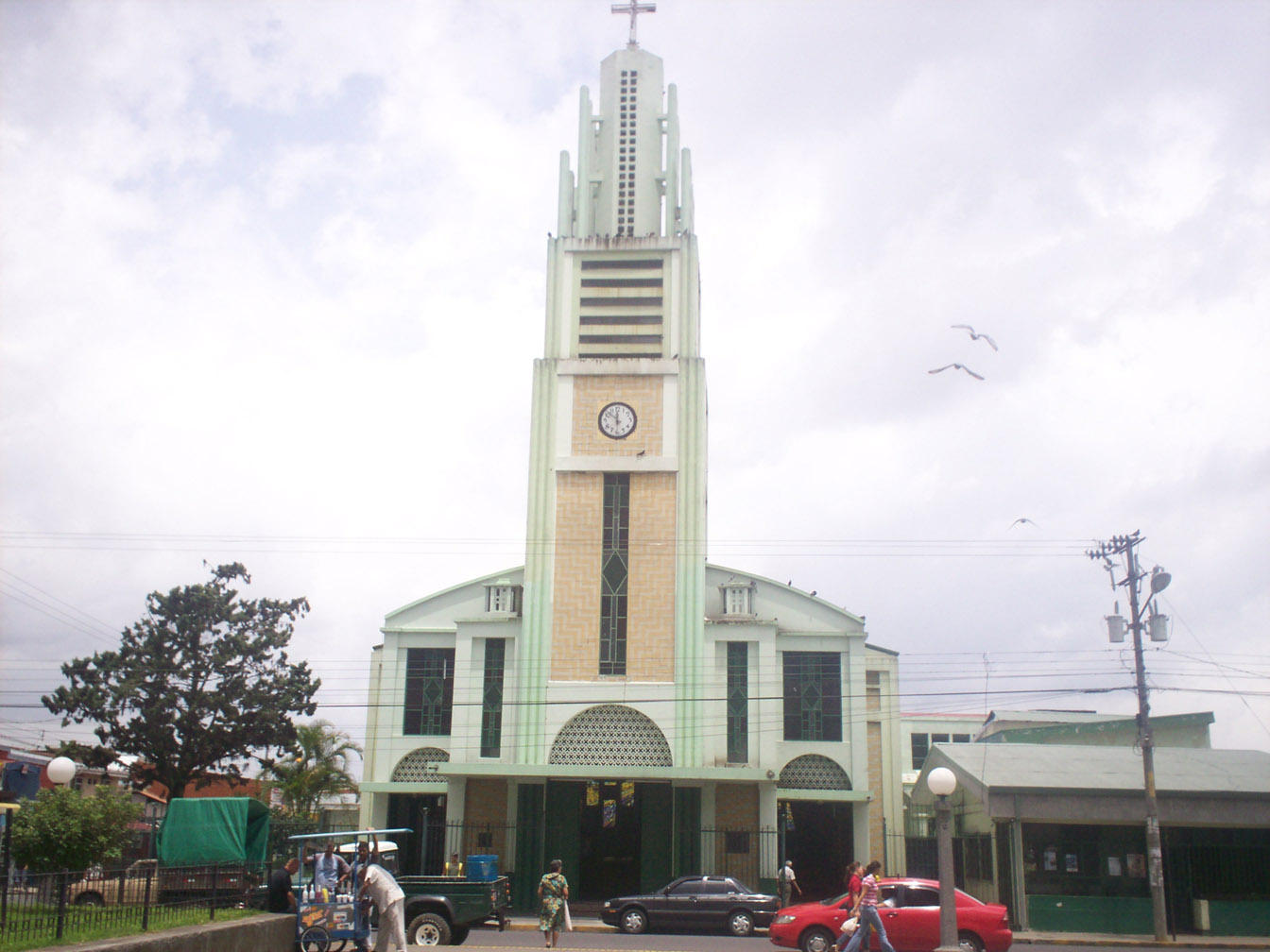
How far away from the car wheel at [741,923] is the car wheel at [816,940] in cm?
526

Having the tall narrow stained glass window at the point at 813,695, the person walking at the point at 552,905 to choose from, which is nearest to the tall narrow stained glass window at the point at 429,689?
the tall narrow stained glass window at the point at 813,695

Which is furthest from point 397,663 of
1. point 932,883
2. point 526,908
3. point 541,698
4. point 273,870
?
point 932,883

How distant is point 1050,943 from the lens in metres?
24.4

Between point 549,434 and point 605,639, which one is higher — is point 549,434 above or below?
above

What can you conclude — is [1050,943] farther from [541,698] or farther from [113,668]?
[113,668]

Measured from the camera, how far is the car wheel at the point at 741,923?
2548 cm

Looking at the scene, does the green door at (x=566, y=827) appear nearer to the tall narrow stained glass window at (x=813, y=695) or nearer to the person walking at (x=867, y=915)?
the tall narrow stained glass window at (x=813, y=695)

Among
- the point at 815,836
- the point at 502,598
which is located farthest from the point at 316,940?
the point at 815,836

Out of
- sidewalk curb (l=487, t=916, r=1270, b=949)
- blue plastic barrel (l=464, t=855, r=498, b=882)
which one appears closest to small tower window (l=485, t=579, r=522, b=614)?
blue plastic barrel (l=464, t=855, r=498, b=882)

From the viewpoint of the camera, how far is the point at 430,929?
67.3 ft

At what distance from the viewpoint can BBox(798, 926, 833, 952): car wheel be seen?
2038 cm

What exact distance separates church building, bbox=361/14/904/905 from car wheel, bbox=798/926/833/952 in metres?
10.6

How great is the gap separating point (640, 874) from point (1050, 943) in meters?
12.0

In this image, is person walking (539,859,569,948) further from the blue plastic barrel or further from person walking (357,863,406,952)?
the blue plastic barrel
